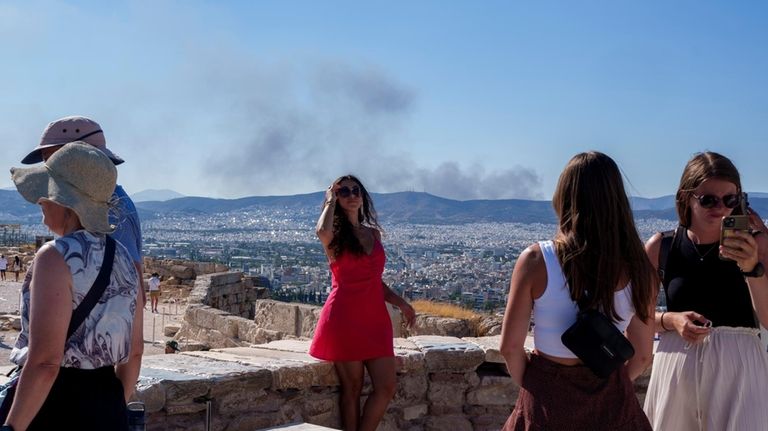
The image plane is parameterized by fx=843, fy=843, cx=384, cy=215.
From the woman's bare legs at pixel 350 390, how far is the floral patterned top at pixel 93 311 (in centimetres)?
224

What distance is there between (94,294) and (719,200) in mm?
2597

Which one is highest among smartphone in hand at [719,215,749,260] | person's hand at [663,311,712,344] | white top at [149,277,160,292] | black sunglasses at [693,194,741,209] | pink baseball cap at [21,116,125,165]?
pink baseball cap at [21,116,125,165]

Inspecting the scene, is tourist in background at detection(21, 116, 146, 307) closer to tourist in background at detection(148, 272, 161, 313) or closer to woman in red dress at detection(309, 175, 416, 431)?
woman in red dress at detection(309, 175, 416, 431)

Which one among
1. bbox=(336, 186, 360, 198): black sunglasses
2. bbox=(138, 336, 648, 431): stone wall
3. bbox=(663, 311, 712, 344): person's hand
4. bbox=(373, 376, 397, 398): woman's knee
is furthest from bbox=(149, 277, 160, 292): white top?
bbox=(663, 311, 712, 344): person's hand

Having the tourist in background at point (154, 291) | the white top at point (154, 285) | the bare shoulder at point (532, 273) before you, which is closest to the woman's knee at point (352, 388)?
the bare shoulder at point (532, 273)

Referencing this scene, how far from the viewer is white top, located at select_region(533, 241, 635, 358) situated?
9.52 ft

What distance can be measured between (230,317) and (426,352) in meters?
8.21

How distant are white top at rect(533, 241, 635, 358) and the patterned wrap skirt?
61mm

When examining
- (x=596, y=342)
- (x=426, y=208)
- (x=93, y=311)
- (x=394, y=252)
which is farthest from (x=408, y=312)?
(x=426, y=208)

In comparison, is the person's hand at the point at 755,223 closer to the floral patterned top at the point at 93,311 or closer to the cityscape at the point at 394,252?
the cityscape at the point at 394,252

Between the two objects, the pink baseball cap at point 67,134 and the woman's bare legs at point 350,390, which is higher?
the pink baseball cap at point 67,134

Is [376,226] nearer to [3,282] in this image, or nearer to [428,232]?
[3,282]

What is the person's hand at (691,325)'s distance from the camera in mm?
3539

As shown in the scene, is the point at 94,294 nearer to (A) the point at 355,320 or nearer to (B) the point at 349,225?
(A) the point at 355,320
